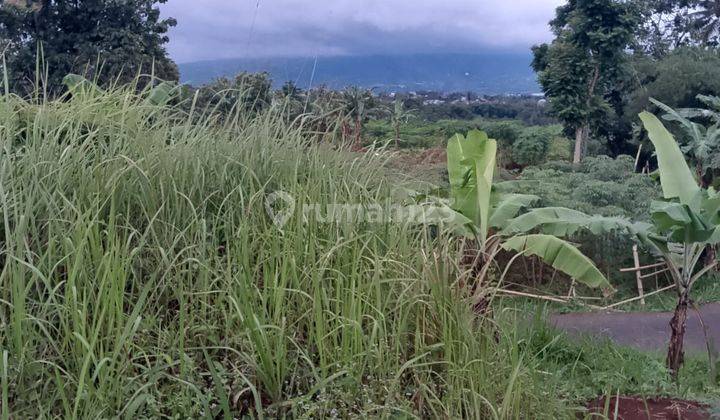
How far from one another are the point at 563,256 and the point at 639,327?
11.4ft

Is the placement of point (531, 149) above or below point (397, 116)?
below

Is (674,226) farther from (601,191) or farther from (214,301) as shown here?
(601,191)

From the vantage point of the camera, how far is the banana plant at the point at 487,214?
5.00 metres

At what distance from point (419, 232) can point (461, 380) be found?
1010 mm

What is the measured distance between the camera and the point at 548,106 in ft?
85.9

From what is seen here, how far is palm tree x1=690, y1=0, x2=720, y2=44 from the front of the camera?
123 ft

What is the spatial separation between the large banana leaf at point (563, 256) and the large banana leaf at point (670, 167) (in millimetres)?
874

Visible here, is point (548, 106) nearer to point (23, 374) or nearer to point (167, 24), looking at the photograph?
point (167, 24)

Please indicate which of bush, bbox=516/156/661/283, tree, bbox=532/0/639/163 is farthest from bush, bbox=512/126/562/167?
bush, bbox=516/156/661/283

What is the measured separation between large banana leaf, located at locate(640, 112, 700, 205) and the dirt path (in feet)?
6.22

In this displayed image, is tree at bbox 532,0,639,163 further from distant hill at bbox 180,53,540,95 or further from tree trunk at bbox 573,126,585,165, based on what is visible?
distant hill at bbox 180,53,540,95

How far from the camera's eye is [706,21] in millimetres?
37938

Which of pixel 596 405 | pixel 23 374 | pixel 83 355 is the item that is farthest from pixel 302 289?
pixel 596 405

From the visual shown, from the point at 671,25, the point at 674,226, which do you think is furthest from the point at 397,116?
the point at 671,25
